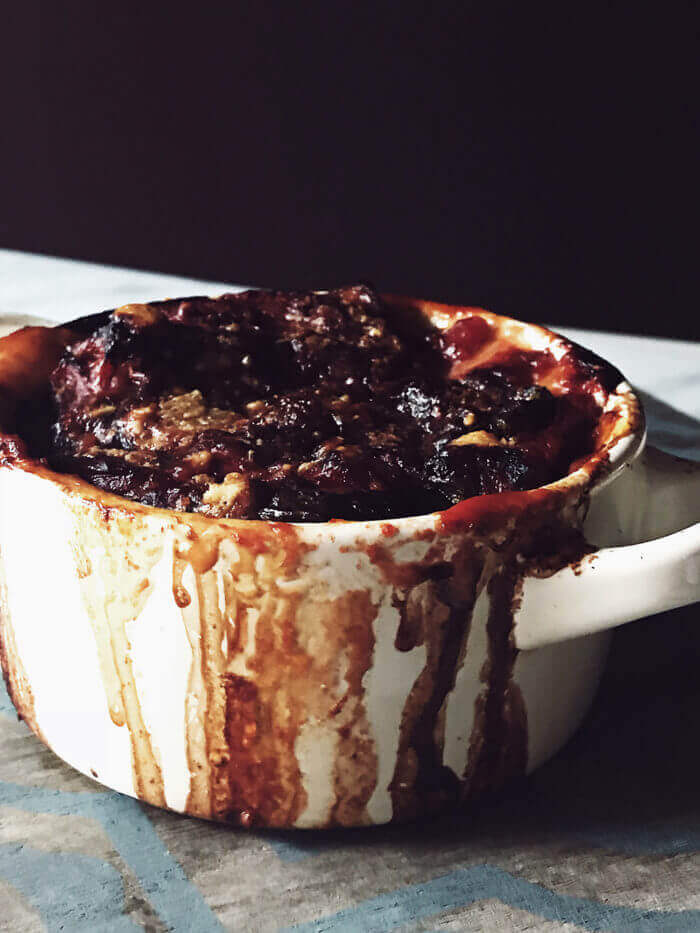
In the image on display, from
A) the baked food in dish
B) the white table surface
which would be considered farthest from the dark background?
the baked food in dish

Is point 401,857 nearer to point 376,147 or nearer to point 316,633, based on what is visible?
point 316,633

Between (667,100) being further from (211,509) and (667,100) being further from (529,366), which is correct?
(211,509)

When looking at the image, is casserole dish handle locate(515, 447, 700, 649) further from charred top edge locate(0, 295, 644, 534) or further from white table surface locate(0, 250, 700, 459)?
white table surface locate(0, 250, 700, 459)

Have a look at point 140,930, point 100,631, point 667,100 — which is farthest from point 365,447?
A: point 667,100

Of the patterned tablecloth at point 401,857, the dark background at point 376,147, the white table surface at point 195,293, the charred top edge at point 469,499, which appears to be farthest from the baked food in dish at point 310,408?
the dark background at point 376,147

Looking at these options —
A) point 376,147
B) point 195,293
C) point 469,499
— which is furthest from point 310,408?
point 376,147

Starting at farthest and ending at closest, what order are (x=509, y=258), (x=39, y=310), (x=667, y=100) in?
(x=509, y=258), (x=667, y=100), (x=39, y=310)
